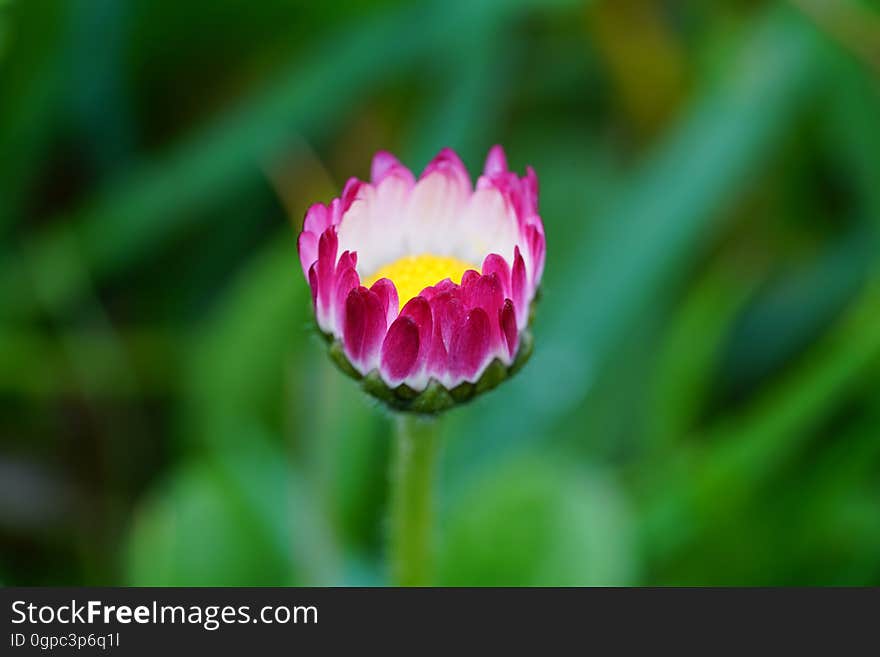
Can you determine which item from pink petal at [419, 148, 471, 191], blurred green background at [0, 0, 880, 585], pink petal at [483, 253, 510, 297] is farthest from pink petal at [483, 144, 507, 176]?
blurred green background at [0, 0, 880, 585]

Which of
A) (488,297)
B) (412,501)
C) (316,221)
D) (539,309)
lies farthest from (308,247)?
(539,309)

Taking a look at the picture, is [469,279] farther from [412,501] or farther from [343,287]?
[412,501]

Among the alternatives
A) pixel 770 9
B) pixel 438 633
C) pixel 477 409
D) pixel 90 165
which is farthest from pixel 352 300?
pixel 770 9

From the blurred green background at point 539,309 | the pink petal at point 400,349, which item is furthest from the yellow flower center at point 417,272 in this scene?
the blurred green background at point 539,309

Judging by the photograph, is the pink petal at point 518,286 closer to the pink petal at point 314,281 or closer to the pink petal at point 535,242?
the pink petal at point 535,242

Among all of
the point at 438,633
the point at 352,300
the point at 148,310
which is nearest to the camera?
the point at 352,300

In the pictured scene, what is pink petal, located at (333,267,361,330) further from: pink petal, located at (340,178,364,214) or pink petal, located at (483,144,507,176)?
pink petal, located at (483,144,507,176)

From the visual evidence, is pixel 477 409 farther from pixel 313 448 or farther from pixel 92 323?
pixel 92 323
